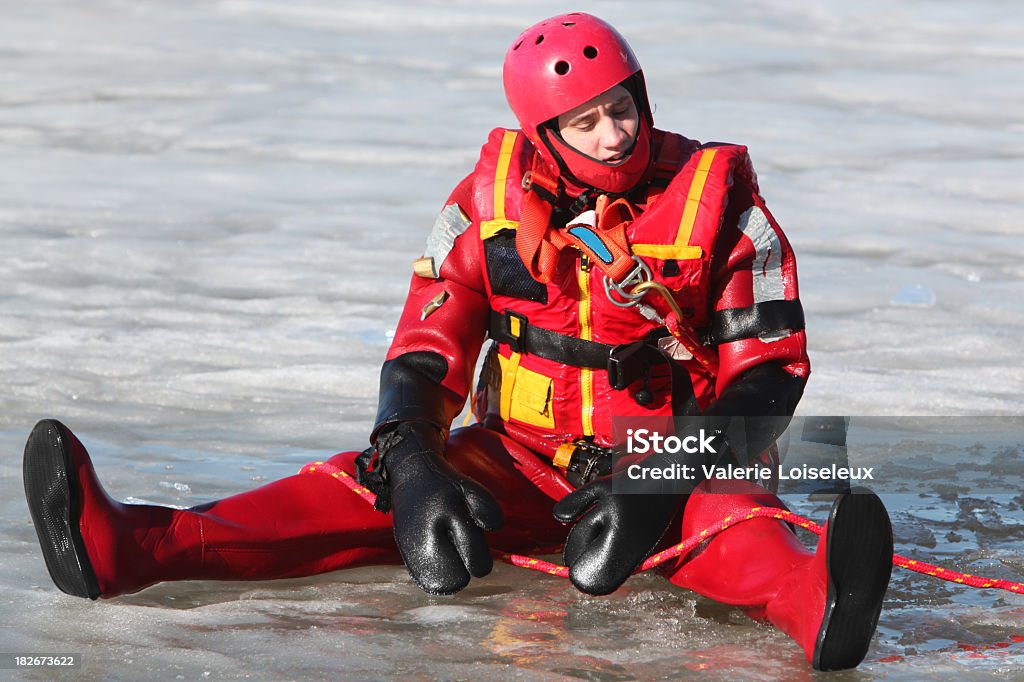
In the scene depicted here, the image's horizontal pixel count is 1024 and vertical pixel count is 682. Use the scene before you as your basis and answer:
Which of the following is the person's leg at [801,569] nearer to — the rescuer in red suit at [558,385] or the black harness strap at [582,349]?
the rescuer in red suit at [558,385]

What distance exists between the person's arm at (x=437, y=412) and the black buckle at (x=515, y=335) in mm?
96

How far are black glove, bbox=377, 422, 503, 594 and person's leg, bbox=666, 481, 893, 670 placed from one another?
444 millimetres

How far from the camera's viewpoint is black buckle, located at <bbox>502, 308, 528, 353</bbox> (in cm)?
341

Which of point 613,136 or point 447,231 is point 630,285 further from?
point 447,231

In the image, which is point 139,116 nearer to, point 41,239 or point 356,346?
point 41,239

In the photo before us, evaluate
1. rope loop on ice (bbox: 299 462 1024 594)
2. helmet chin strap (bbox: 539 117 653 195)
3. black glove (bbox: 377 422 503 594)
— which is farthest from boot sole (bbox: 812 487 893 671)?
helmet chin strap (bbox: 539 117 653 195)

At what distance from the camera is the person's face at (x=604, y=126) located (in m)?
3.23

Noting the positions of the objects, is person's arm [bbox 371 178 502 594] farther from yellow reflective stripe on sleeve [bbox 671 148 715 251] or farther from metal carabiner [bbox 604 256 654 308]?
yellow reflective stripe on sleeve [bbox 671 148 715 251]

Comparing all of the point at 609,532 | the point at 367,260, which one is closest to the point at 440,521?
the point at 609,532

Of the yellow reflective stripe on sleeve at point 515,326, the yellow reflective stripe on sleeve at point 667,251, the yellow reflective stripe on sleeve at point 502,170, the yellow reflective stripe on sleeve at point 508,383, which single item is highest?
the yellow reflective stripe on sleeve at point 502,170

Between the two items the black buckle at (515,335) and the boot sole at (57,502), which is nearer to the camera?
the boot sole at (57,502)

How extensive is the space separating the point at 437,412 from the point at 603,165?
67 centimetres

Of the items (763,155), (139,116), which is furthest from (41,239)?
(763,155)

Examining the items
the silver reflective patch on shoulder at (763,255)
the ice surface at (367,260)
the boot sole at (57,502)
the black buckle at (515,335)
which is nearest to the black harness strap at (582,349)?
the black buckle at (515,335)
